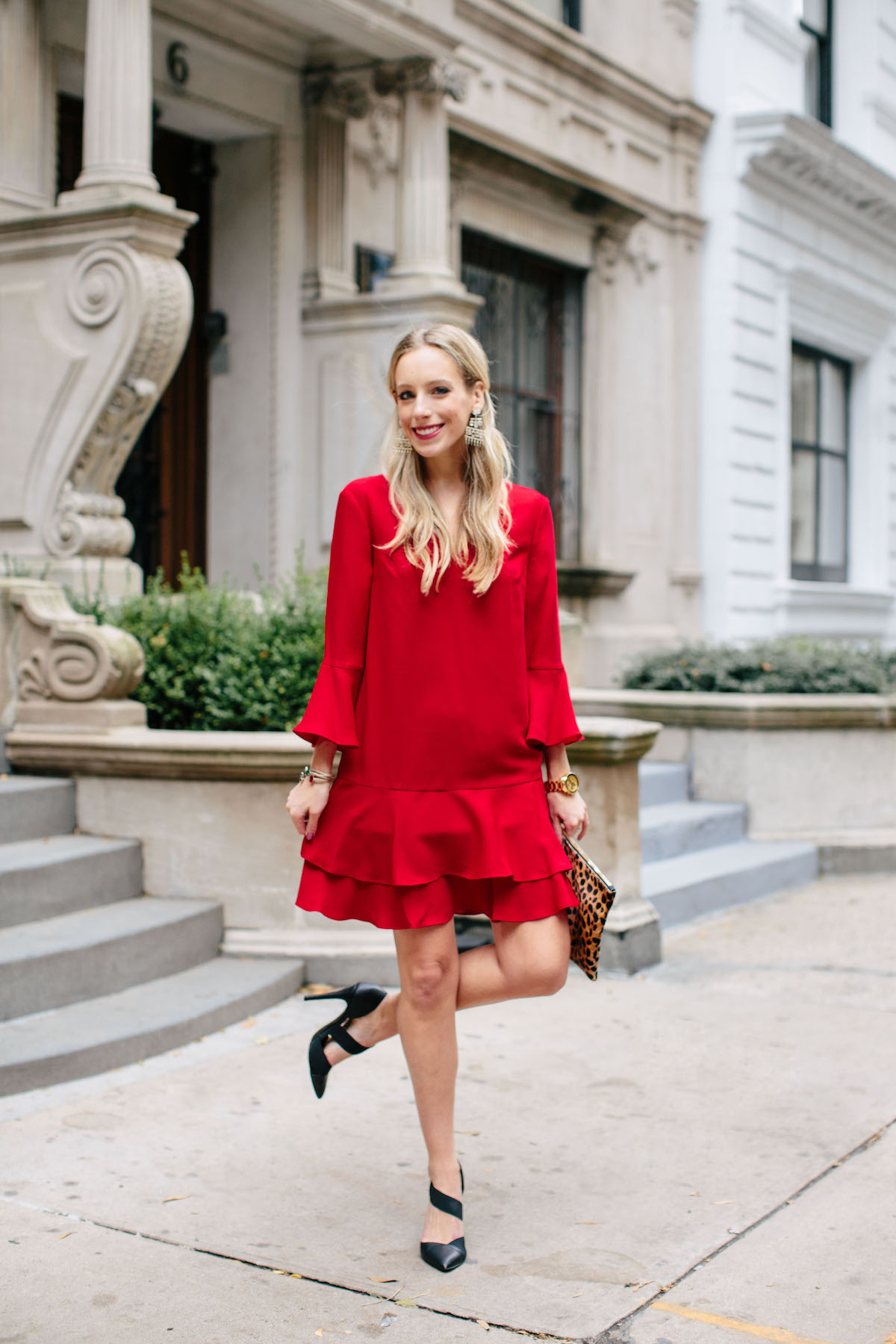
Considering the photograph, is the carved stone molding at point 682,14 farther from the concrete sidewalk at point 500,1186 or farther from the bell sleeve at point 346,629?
the bell sleeve at point 346,629

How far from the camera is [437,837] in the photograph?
3100 mm

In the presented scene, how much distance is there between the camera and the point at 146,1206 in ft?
11.3

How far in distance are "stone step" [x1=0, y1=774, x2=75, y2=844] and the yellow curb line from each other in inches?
128

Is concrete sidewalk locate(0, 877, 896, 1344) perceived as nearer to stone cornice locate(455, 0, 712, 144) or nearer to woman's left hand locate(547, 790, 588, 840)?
woman's left hand locate(547, 790, 588, 840)

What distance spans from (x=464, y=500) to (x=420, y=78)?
626 cm

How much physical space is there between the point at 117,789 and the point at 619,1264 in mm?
3075

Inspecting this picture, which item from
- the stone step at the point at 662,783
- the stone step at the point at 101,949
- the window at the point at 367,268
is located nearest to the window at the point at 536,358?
the window at the point at 367,268

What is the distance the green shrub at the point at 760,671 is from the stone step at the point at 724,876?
1.03m

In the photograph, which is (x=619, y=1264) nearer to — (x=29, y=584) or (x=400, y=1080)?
(x=400, y=1080)

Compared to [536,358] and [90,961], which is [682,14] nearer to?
[536,358]

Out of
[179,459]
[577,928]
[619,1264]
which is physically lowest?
[619,1264]

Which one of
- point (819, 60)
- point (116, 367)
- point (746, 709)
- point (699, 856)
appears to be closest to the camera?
point (116, 367)

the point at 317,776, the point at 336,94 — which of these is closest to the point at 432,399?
the point at 317,776


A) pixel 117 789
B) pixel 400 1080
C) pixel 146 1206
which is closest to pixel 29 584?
pixel 117 789
